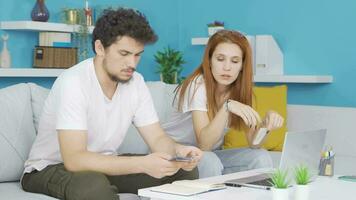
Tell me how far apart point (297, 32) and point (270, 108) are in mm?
792

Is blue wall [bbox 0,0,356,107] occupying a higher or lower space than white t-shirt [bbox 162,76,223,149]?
higher

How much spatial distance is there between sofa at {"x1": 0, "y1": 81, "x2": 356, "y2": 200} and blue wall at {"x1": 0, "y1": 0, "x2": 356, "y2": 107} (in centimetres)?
42

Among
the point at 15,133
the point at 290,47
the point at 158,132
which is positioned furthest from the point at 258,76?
the point at 15,133

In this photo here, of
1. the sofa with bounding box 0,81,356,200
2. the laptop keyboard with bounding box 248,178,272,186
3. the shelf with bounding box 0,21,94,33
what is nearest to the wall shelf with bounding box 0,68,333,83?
the shelf with bounding box 0,21,94,33

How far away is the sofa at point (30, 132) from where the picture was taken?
2.69 m

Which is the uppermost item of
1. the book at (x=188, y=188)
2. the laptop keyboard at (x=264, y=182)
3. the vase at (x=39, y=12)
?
the vase at (x=39, y=12)

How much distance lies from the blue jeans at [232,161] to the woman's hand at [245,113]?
0.19m

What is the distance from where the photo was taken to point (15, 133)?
8.98 feet

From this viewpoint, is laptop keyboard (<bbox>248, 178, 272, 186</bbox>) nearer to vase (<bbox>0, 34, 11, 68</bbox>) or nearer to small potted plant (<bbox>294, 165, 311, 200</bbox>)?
small potted plant (<bbox>294, 165, 311, 200</bbox>)

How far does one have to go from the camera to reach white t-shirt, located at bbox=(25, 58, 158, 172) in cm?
240

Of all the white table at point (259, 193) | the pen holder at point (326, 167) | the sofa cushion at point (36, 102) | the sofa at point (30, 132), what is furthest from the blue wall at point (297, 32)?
the white table at point (259, 193)

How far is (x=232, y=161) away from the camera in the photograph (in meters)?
2.99

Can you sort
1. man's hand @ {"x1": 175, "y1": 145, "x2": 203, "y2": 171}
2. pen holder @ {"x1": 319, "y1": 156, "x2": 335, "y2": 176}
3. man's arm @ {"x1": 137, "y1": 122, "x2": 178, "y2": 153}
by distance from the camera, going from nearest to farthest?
man's hand @ {"x1": 175, "y1": 145, "x2": 203, "y2": 171}
pen holder @ {"x1": 319, "y1": 156, "x2": 335, "y2": 176}
man's arm @ {"x1": 137, "y1": 122, "x2": 178, "y2": 153}

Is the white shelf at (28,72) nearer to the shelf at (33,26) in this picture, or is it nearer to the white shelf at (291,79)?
the shelf at (33,26)
